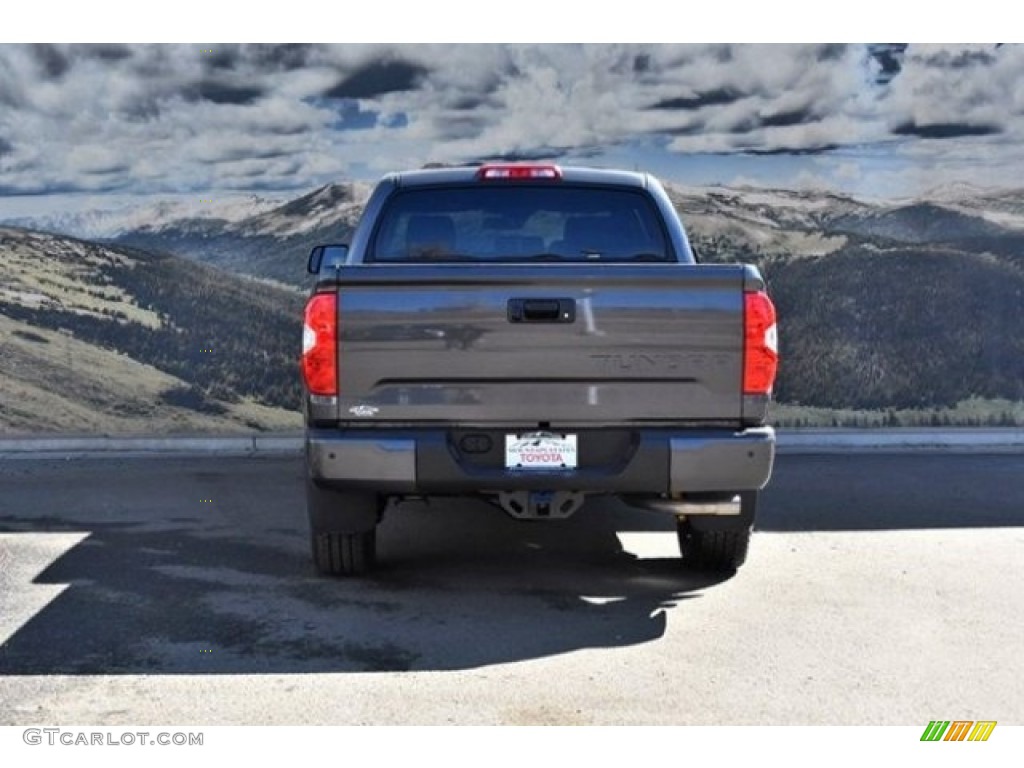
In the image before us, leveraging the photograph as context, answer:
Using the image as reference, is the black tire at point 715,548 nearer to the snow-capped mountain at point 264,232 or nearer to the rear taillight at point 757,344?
the rear taillight at point 757,344

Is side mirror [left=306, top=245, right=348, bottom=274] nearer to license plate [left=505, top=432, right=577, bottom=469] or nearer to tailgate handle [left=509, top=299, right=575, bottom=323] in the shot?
tailgate handle [left=509, top=299, right=575, bottom=323]

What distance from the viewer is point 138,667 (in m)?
4.64

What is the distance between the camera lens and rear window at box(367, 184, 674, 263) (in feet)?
20.6

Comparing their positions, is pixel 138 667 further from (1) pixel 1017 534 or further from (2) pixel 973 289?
(2) pixel 973 289

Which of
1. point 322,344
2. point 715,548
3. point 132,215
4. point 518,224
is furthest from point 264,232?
point 715,548

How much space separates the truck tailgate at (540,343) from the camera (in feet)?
16.6

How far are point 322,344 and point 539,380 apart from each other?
3.04 ft

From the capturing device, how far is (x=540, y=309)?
16.6ft

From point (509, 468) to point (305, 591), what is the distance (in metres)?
1.27

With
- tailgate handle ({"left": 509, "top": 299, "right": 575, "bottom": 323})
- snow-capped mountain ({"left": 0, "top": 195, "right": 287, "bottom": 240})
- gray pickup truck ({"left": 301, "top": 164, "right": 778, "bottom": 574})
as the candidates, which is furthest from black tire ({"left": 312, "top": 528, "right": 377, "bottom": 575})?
snow-capped mountain ({"left": 0, "top": 195, "right": 287, "bottom": 240})

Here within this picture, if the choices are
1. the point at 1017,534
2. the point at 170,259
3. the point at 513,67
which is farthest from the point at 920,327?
the point at 170,259

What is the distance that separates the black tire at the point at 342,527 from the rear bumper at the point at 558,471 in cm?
24

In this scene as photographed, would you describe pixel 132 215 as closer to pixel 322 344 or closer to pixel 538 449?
pixel 322 344

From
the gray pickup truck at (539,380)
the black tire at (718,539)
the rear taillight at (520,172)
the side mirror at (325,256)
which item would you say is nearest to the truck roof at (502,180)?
the rear taillight at (520,172)
